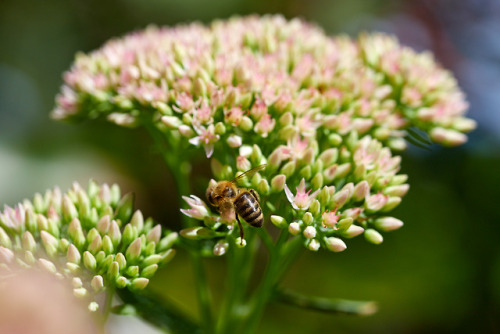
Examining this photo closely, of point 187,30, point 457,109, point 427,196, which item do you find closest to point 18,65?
point 187,30

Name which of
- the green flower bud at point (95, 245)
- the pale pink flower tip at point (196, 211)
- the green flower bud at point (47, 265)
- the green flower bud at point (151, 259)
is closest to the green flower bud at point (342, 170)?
the pale pink flower tip at point (196, 211)

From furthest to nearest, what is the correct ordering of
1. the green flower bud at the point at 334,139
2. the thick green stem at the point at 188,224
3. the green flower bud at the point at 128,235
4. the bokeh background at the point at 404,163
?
the bokeh background at the point at 404,163, the thick green stem at the point at 188,224, the green flower bud at the point at 334,139, the green flower bud at the point at 128,235

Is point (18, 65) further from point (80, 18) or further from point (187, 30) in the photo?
point (187, 30)

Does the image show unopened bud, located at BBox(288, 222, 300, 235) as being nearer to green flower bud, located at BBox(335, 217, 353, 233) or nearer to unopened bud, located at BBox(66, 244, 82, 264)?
green flower bud, located at BBox(335, 217, 353, 233)

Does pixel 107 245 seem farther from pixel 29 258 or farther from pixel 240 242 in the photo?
pixel 240 242

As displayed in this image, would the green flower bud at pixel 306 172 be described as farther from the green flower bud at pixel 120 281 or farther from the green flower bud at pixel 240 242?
the green flower bud at pixel 120 281

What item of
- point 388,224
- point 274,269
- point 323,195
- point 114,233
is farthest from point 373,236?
point 114,233
